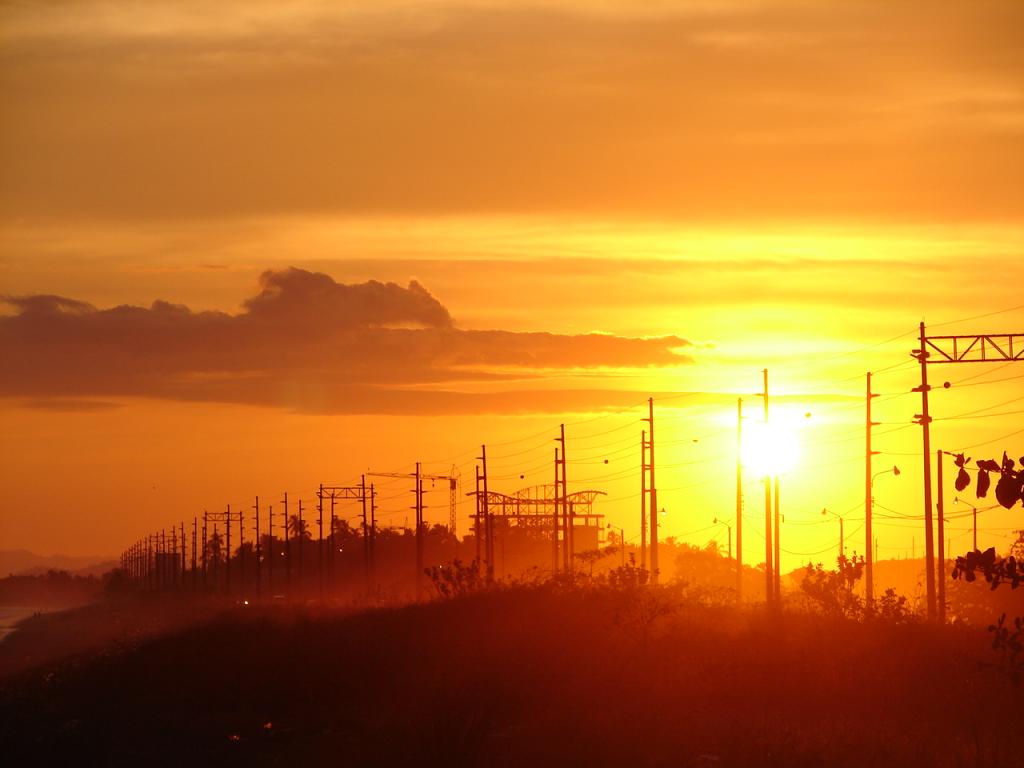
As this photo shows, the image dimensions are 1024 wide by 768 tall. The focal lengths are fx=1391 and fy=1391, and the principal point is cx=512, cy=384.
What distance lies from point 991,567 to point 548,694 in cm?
2328

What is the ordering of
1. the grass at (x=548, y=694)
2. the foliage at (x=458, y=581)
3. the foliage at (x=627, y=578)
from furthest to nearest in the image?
the foliage at (x=458, y=581)
the foliage at (x=627, y=578)
the grass at (x=548, y=694)

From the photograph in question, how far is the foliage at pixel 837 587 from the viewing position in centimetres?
4525

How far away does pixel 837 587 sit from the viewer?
156ft

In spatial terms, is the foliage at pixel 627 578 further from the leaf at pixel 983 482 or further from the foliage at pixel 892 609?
the leaf at pixel 983 482

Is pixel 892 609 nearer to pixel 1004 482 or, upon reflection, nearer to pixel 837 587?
pixel 837 587

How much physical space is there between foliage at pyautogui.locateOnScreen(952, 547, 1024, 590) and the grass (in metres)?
11.2

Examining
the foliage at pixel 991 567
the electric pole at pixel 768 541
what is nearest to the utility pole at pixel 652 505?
the electric pole at pixel 768 541

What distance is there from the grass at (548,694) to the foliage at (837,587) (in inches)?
72.2

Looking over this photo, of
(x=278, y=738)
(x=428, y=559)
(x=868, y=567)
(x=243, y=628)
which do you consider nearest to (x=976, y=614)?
(x=868, y=567)

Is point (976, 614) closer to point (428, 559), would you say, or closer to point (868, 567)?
point (868, 567)

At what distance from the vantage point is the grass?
26359 millimetres

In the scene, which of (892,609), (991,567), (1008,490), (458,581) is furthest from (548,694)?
(1008,490)

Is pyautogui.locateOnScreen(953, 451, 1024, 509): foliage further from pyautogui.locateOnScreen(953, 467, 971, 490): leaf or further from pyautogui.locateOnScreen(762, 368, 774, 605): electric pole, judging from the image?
pyautogui.locateOnScreen(762, 368, 774, 605): electric pole

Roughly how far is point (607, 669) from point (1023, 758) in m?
14.7
